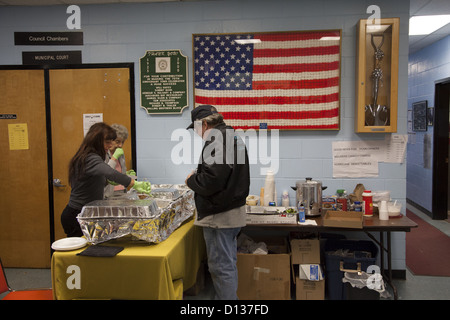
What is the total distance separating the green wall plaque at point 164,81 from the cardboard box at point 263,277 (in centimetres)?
164

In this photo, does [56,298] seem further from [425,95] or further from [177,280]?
[425,95]

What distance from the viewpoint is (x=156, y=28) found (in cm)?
363

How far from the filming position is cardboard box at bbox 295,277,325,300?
3.05 meters

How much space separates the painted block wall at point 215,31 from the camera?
3.45m

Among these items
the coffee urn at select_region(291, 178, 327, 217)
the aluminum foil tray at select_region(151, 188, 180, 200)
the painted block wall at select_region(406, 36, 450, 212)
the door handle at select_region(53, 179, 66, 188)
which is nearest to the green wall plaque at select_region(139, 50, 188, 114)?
the aluminum foil tray at select_region(151, 188, 180, 200)

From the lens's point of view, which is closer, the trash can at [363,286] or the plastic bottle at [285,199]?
the trash can at [363,286]

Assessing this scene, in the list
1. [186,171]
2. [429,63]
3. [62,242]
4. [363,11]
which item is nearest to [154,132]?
[186,171]

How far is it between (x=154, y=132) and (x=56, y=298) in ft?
6.18

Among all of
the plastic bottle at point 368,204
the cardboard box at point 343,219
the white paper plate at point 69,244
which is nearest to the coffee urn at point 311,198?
the cardboard box at point 343,219

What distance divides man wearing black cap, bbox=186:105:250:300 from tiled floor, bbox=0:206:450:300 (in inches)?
27.5

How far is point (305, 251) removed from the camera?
10.2 feet

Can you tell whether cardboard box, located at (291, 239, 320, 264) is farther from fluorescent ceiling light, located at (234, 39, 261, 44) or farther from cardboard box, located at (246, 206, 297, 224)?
fluorescent ceiling light, located at (234, 39, 261, 44)

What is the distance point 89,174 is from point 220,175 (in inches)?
37.6

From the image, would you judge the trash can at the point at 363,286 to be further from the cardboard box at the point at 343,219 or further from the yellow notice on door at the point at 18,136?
the yellow notice on door at the point at 18,136
